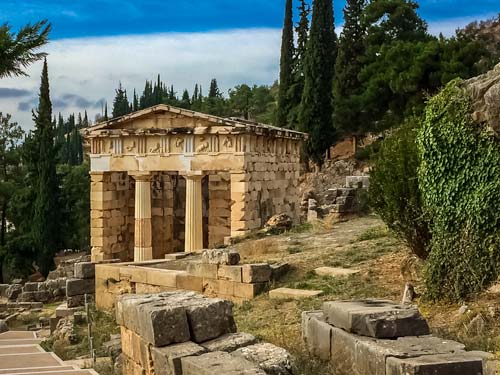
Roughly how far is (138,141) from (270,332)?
603 inches

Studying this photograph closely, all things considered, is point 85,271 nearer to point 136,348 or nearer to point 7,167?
point 136,348

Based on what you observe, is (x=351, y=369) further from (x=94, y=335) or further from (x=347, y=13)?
(x=347, y=13)

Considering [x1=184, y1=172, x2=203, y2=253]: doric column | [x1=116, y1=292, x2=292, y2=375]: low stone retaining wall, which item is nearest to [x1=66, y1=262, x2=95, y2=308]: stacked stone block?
[x1=184, y1=172, x2=203, y2=253]: doric column

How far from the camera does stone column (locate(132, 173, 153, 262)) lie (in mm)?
23641

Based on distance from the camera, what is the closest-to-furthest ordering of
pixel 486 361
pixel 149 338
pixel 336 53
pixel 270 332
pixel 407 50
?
pixel 486 361, pixel 149 338, pixel 270 332, pixel 407 50, pixel 336 53

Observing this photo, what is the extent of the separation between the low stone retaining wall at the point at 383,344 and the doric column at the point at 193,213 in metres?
15.2

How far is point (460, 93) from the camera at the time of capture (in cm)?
988

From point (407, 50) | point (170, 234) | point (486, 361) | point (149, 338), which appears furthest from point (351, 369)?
point (407, 50)

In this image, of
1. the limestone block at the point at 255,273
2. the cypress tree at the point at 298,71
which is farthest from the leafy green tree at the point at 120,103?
the limestone block at the point at 255,273

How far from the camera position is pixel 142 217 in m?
→ 23.7

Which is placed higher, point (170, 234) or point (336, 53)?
A: point (336, 53)

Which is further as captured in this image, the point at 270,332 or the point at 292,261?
the point at 292,261

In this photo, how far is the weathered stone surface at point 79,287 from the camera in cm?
1767

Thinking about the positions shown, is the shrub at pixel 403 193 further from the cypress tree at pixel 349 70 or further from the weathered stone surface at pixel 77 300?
the cypress tree at pixel 349 70
